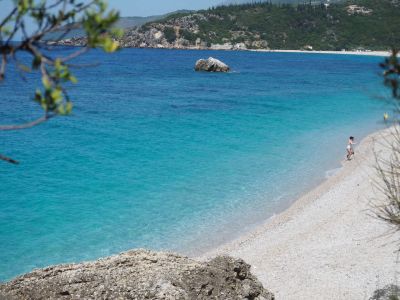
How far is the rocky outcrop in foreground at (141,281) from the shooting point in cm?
783

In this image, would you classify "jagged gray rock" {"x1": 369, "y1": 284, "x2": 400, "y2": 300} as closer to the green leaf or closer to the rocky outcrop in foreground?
the rocky outcrop in foreground

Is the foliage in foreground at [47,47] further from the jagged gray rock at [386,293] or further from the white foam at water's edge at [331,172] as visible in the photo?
the white foam at water's edge at [331,172]

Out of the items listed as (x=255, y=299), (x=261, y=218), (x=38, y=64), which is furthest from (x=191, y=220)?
(x=38, y=64)

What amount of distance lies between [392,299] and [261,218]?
12.9 metres

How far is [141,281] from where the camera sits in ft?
26.5

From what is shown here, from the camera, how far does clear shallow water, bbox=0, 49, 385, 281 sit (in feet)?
64.6

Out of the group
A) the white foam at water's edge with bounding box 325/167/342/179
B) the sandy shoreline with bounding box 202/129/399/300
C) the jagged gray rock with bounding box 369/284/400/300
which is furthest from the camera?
the white foam at water's edge with bounding box 325/167/342/179

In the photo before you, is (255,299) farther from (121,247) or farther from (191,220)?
(191,220)

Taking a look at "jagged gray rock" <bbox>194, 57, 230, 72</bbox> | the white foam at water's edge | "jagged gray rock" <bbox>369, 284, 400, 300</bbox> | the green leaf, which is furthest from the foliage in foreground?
"jagged gray rock" <bbox>194, 57, 230, 72</bbox>

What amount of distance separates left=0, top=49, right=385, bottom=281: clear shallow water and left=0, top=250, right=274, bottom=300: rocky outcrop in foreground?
14.2ft

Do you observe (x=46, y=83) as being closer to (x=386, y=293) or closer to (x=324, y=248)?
(x=386, y=293)

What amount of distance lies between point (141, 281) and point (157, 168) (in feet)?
72.0

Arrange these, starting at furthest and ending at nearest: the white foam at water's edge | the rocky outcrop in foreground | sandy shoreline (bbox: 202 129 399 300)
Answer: the white foam at water's edge → sandy shoreline (bbox: 202 129 399 300) → the rocky outcrop in foreground

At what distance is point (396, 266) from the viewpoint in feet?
45.1
